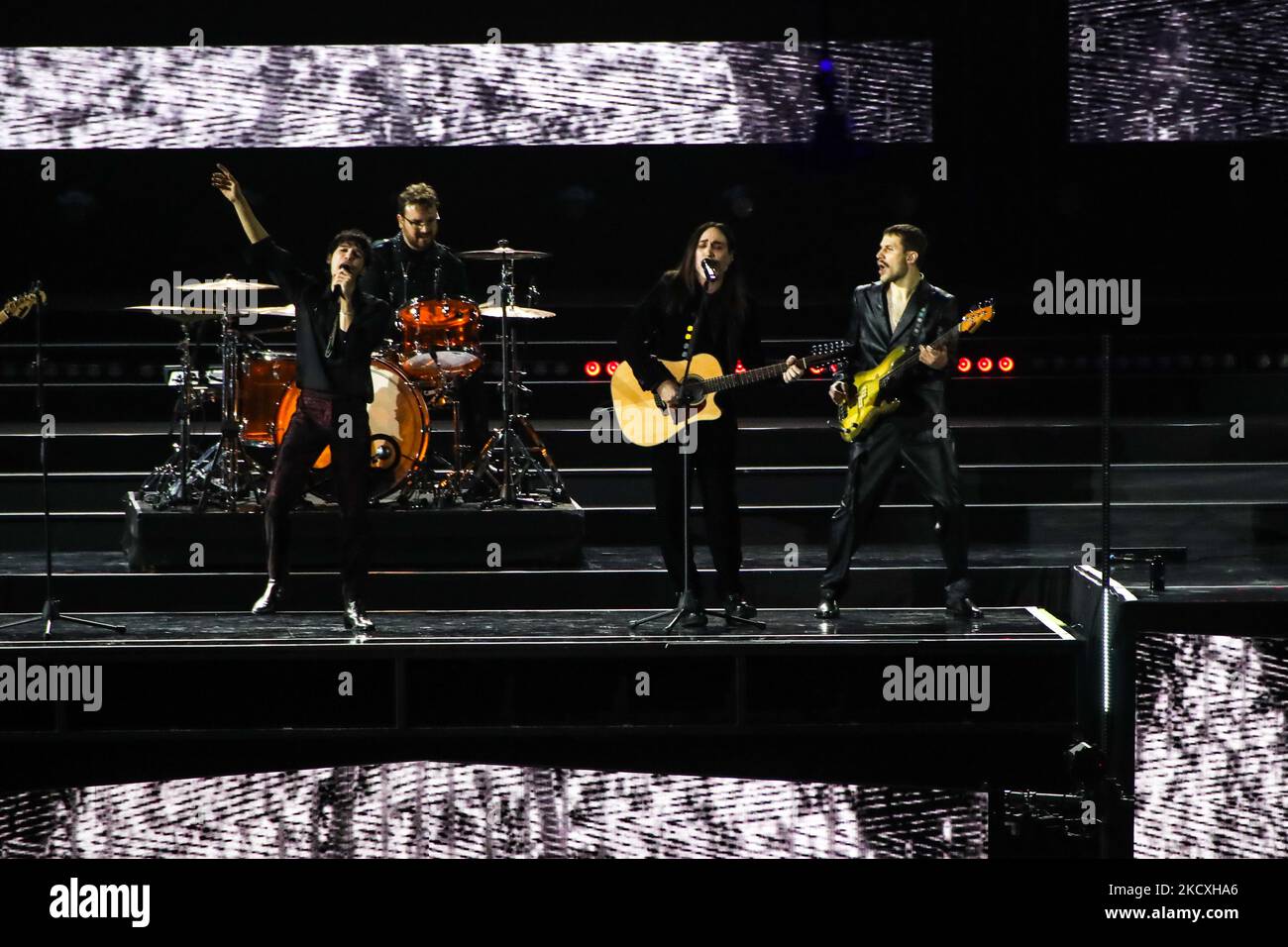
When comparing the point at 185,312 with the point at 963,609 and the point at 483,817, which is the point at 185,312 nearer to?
the point at 483,817

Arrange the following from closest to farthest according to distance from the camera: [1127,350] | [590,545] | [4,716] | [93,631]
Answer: [4,716] → [93,631] → [590,545] → [1127,350]

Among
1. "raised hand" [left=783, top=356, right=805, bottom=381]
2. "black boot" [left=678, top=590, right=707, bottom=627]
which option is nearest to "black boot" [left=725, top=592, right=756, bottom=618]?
"black boot" [left=678, top=590, right=707, bottom=627]

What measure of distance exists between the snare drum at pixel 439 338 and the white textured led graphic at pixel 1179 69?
17.0 ft

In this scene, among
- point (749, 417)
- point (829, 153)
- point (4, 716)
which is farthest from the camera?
point (829, 153)

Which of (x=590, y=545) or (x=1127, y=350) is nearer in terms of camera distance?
(x=590, y=545)

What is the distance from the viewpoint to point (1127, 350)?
1073 cm

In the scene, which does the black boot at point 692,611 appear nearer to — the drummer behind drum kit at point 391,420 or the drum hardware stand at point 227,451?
the drummer behind drum kit at point 391,420

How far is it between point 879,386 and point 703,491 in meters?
0.85

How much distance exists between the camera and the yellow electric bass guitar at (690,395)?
646 centimetres

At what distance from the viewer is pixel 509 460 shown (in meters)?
7.92
